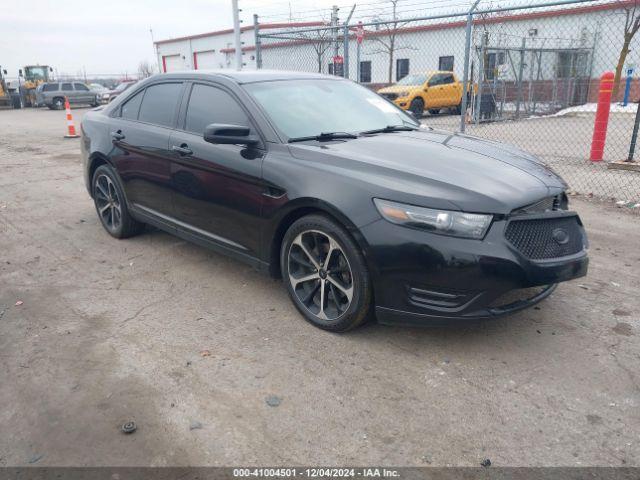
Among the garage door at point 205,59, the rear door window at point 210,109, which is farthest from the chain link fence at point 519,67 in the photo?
the garage door at point 205,59

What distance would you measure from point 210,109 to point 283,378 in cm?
226

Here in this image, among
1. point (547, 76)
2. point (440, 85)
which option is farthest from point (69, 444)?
point (547, 76)

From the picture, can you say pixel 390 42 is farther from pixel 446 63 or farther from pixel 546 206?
pixel 546 206

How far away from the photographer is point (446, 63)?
2688cm

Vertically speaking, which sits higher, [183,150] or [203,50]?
[203,50]

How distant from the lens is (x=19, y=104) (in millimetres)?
33938

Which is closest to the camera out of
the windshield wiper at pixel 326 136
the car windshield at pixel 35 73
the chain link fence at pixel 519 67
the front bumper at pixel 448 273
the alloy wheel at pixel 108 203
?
the front bumper at pixel 448 273

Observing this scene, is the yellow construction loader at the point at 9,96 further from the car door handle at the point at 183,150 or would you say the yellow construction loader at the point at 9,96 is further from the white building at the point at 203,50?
the car door handle at the point at 183,150

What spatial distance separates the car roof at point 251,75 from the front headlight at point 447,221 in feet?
6.23

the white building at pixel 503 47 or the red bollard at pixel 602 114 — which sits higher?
the white building at pixel 503 47

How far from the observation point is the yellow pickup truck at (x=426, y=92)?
18609 mm

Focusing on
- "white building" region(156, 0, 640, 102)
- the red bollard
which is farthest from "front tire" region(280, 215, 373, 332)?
"white building" region(156, 0, 640, 102)

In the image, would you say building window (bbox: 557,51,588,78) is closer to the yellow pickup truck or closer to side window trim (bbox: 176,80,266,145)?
the yellow pickup truck

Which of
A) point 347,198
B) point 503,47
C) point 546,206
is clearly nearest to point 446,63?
point 503,47
